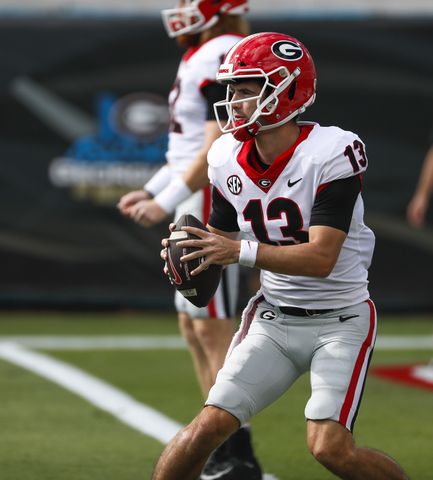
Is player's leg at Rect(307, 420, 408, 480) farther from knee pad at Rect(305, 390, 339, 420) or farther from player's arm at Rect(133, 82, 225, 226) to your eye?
player's arm at Rect(133, 82, 225, 226)

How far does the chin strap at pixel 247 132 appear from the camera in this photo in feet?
15.2

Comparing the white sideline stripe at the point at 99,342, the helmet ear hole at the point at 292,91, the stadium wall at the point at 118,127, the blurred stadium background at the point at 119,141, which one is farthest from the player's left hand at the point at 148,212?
the stadium wall at the point at 118,127

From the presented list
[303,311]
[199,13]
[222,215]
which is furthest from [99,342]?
[303,311]

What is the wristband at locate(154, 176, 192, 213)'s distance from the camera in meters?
5.63

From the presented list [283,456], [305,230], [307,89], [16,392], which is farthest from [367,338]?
[16,392]

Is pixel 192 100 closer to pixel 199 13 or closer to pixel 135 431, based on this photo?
pixel 199 13

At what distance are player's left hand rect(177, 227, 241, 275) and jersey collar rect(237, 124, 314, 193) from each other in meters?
0.33

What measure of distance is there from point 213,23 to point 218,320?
1.40 metres

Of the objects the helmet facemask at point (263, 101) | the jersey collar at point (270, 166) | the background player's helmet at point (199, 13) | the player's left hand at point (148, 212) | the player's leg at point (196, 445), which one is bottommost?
the player's leg at point (196, 445)

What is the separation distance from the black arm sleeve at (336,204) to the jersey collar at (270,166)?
208 mm

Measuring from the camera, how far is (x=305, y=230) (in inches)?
183

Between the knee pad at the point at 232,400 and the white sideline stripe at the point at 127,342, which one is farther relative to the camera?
the white sideline stripe at the point at 127,342

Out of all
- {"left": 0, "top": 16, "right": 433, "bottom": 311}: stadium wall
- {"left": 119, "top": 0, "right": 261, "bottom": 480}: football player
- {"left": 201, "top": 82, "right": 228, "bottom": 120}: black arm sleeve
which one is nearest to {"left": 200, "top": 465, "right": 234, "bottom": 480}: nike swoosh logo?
{"left": 119, "top": 0, "right": 261, "bottom": 480}: football player

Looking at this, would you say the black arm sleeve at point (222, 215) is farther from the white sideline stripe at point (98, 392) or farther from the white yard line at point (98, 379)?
the white sideline stripe at point (98, 392)
